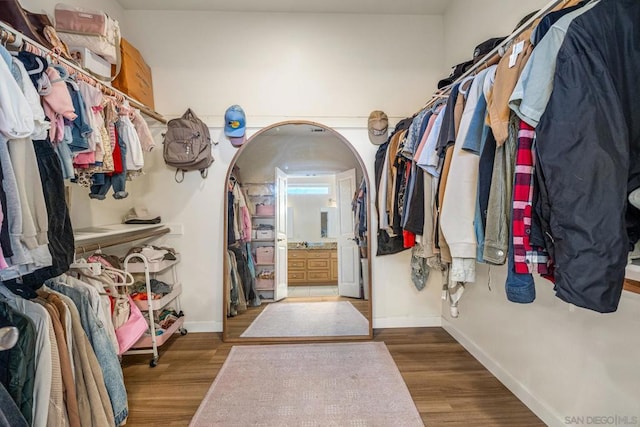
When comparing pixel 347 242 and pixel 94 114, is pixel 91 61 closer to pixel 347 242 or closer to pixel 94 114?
pixel 94 114

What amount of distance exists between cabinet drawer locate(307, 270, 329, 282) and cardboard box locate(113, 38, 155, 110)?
2042mm

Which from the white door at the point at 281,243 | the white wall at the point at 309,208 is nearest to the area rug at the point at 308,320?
the white door at the point at 281,243

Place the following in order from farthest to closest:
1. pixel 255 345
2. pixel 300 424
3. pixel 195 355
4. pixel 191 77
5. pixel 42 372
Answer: pixel 191 77, pixel 255 345, pixel 195 355, pixel 300 424, pixel 42 372

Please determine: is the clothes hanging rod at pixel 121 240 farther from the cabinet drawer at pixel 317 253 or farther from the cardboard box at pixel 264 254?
the cabinet drawer at pixel 317 253

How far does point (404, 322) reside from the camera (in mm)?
2709

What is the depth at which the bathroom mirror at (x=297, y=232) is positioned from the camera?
2619 mm

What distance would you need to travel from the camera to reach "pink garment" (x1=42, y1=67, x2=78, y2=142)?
1.21 metres

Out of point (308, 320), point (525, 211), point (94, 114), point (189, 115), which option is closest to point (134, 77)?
point (189, 115)

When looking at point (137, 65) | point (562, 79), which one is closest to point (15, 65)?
point (137, 65)

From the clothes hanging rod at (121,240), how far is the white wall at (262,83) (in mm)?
192

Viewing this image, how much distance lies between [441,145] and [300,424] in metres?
1.62

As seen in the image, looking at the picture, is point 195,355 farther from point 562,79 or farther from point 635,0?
point 635,0

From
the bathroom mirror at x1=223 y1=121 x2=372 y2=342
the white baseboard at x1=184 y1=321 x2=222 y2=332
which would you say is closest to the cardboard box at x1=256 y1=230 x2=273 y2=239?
the bathroom mirror at x1=223 y1=121 x2=372 y2=342

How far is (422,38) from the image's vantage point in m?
2.68
